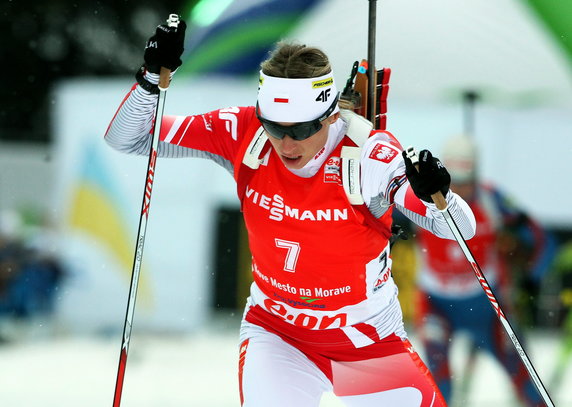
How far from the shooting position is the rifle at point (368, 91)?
2582mm

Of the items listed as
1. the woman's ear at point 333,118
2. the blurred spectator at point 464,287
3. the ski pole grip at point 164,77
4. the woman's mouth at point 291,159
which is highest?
the ski pole grip at point 164,77

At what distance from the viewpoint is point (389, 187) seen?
86.5 inches

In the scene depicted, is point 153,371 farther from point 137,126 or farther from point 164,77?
point 164,77

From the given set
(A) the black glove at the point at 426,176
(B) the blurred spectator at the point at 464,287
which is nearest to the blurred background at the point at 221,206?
(B) the blurred spectator at the point at 464,287

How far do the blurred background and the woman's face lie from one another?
2480mm

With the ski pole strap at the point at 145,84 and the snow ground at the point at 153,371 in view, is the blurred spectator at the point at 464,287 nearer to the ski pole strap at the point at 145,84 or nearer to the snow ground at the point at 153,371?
the snow ground at the point at 153,371

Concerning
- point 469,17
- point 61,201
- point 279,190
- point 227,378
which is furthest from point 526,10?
point 279,190

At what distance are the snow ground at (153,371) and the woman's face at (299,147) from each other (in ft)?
9.30

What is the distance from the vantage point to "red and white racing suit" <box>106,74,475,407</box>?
2232 mm

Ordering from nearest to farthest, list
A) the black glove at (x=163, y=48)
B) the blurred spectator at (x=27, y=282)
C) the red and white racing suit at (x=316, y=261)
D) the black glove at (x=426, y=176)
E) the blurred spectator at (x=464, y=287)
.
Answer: the black glove at (x=426, y=176)
the red and white racing suit at (x=316, y=261)
the black glove at (x=163, y=48)
the blurred spectator at (x=464, y=287)
the blurred spectator at (x=27, y=282)

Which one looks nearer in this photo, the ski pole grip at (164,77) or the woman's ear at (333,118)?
the woman's ear at (333,118)

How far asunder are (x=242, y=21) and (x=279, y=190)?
3055 mm

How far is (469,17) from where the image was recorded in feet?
18.3

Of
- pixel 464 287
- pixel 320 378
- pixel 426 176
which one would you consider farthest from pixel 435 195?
pixel 464 287
